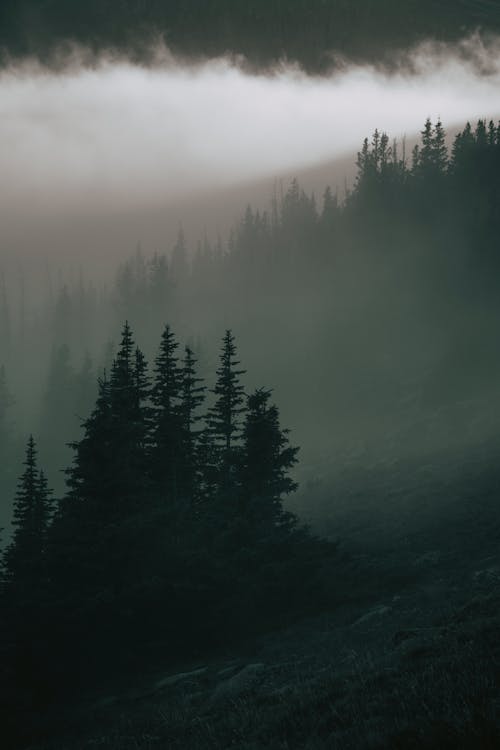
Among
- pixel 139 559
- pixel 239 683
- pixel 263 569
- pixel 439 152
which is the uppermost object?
pixel 439 152

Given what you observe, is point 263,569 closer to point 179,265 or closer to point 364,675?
point 364,675

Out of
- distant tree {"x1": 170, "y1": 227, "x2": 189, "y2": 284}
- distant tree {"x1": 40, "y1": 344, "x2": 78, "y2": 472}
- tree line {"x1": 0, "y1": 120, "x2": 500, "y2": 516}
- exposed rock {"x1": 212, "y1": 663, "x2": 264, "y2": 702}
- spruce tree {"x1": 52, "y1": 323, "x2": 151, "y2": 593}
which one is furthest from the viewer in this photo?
distant tree {"x1": 170, "y1": 227, "x2": 189, "y2": 284}

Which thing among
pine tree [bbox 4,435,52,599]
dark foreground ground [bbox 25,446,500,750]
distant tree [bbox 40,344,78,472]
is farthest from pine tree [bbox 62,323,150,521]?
distant tree [bbox 40,344,78,472]

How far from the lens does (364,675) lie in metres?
12.1

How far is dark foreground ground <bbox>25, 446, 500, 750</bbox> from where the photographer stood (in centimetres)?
847

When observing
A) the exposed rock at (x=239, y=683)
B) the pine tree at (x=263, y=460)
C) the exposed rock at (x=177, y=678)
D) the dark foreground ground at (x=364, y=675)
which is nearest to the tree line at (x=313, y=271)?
the pine tree at (x=263, y=460)

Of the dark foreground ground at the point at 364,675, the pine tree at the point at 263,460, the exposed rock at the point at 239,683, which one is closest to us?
the dark foreground ground at the point at 364,675

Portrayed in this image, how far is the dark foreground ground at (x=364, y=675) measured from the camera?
27.8 feet

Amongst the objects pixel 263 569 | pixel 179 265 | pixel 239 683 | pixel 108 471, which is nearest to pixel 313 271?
pixel 179 265

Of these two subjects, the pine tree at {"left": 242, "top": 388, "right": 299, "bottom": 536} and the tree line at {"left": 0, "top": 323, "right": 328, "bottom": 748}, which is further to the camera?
the pine tree at {"left": 242, "top": 388, "right": 299, "bottom": 536}

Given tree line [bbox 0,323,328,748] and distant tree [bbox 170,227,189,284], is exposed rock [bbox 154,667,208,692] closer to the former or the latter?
tree line [bbox 0,323,328,748]

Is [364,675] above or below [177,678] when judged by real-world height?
above

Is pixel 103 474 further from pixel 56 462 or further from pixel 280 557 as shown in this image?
pixel 56 462

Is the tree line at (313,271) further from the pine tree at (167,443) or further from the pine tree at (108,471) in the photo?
the pine tree at (108,471)
